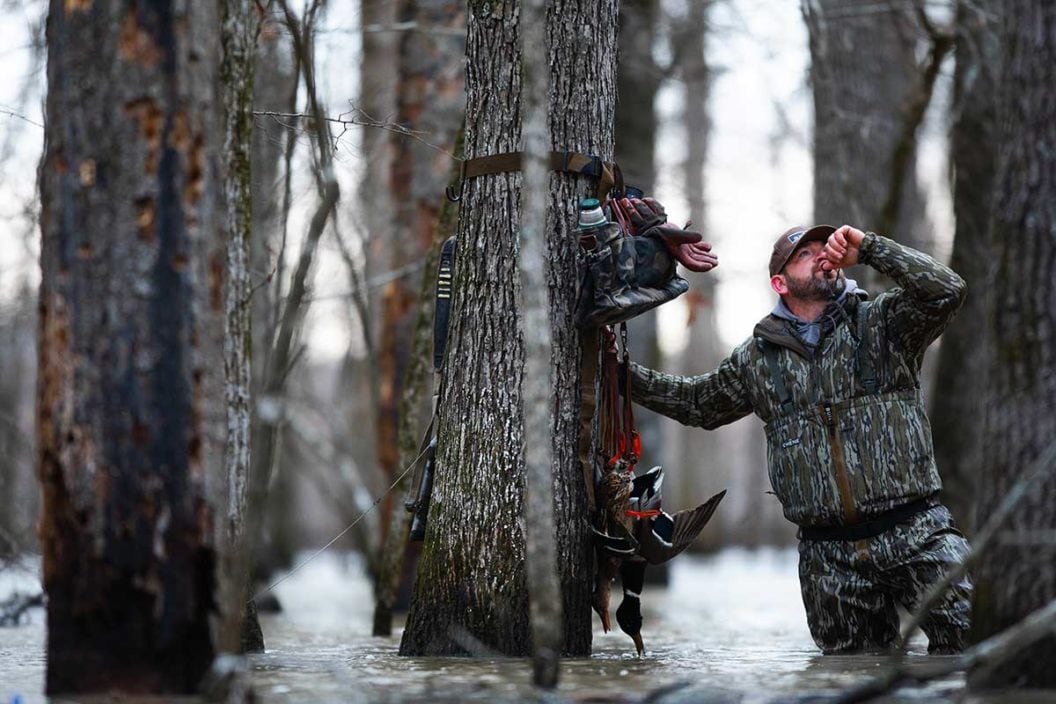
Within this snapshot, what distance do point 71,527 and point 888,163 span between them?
11.8m

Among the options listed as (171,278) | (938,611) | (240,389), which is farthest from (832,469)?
(171,278)

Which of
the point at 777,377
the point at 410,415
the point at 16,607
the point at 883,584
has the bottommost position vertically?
the point at 16,607

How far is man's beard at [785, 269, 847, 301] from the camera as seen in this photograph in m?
6.70

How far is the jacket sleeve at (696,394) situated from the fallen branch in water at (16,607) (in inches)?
209

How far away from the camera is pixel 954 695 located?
4.55m

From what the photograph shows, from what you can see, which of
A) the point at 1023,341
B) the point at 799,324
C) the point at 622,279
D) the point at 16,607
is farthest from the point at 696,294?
the point at 16,607

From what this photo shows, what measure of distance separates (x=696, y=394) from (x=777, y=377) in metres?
0.47

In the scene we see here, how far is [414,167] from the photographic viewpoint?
13.4 m

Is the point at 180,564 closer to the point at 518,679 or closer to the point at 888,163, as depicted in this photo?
the point at 518,679

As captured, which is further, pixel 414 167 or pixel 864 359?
pixel 414 167

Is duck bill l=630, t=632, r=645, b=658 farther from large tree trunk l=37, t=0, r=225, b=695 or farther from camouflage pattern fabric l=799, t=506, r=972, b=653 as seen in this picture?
large tree trunk l=37, t=0, r=225, b=695

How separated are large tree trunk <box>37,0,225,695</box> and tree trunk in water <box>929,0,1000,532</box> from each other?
9.22 metres

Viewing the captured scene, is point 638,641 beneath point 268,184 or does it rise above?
beneath

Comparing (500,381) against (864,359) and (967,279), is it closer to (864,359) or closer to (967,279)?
(864,359)
